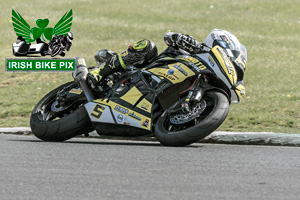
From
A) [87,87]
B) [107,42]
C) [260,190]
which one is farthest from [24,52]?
[260,190]

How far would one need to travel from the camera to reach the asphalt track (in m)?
5.50

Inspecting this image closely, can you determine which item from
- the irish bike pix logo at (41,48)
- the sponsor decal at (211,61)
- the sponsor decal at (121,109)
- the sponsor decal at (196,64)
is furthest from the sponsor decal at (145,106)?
the irish bike pix logo at (41,48)

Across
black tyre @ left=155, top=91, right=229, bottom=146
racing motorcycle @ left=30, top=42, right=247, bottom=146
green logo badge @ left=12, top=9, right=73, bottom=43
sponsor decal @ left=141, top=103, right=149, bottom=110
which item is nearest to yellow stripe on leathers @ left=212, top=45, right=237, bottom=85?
racing motorcycle @ left=30, top=42, right=247, bottom=146

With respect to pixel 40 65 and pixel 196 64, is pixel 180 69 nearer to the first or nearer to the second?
pixel 196 64

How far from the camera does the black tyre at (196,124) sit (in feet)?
25.6

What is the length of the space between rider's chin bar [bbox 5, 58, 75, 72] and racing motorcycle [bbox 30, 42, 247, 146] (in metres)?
7.43

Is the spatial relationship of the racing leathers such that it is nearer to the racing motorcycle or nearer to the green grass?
the racing motorcycle

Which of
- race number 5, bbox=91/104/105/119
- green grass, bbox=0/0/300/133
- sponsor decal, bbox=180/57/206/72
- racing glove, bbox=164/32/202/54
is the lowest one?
green grass, bbox=0/0/300/133

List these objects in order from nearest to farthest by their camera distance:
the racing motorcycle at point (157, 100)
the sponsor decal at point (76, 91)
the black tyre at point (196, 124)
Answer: the black tyre at point (196, 124) < the racing motorcycle at point (157, 100) < the sponsor decal at point (76, 91)

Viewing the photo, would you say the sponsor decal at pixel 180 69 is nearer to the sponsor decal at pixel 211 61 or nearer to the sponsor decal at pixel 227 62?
the sponsor decal at pixel 211 61

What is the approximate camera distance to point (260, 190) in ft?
18.4

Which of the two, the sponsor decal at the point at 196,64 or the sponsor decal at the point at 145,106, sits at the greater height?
the sponsor decal at the point at 196,64

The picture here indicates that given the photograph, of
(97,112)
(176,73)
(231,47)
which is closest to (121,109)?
(97,112)

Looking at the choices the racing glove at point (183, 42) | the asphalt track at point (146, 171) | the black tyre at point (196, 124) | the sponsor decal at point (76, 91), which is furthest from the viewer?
the sponsor decal at point (76, 91)
